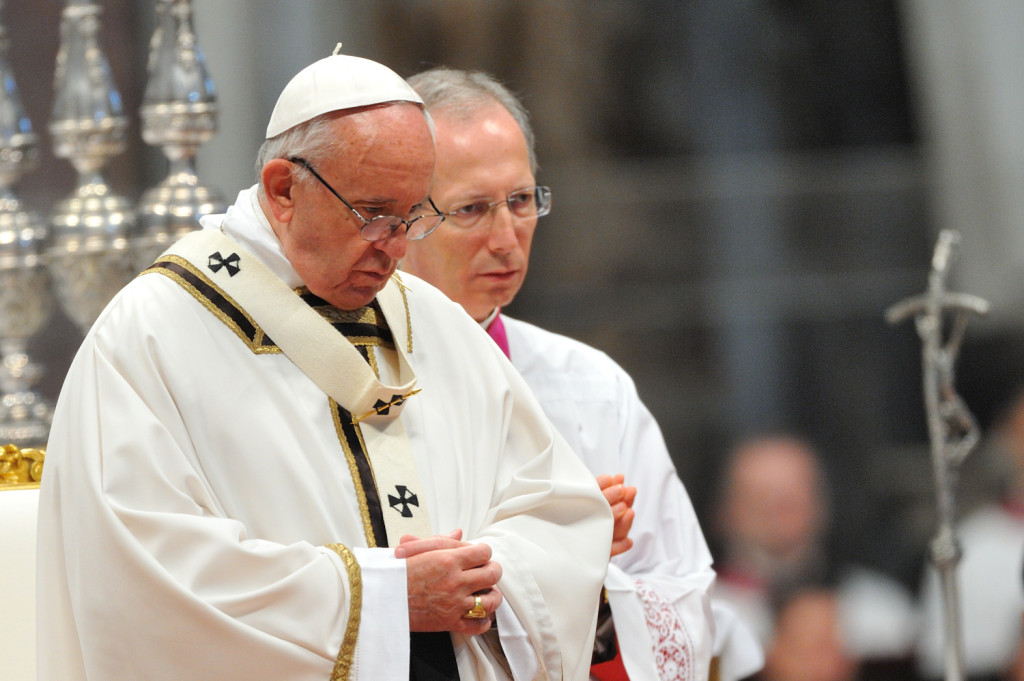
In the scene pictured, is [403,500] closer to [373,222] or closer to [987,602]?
[373,222]

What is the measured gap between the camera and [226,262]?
2.62 metres

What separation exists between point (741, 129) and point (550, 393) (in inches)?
183

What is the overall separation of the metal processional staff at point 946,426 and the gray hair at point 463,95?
1160 millimetres

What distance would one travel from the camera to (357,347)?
2721 mm

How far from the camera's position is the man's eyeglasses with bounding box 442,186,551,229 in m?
3.35

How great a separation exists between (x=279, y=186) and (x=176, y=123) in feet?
5.41

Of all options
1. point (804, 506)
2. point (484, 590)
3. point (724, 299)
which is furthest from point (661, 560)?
point (724, 299)

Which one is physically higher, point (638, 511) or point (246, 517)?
point (246, 517)

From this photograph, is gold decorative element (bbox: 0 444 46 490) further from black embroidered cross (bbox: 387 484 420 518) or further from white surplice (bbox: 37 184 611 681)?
black embroidered cross (bbox: 387 484 420 518)

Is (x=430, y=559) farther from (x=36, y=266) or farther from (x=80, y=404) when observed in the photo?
(x=36, y=266)

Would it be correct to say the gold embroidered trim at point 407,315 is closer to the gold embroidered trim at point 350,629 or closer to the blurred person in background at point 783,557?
the gold embroidered trim at point 350,629

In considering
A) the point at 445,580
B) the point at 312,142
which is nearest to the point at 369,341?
the point at 312,142

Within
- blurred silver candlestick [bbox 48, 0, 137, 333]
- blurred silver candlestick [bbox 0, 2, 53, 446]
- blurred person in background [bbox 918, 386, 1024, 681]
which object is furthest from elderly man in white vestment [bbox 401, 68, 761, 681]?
blurred person in background [bbox 918, 386, 1024, 681]

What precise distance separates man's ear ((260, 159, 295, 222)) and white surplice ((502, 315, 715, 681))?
43.0 inches
